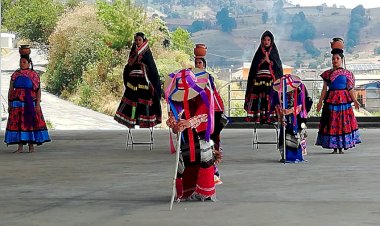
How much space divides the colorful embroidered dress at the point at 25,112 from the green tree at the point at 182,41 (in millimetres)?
17844

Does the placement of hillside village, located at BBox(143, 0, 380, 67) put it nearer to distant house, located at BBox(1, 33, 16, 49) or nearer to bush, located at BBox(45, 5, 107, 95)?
bush, located at BBox(45, 5, 107, 95)

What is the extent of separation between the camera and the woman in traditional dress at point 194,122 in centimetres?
913

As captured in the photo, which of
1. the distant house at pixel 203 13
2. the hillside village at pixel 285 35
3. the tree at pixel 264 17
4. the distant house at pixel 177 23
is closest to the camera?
the hillside village at pixel 285 35

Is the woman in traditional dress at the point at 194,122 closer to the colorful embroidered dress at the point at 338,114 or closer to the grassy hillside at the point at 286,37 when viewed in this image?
the colorful embroidered dress at the point at 338,114

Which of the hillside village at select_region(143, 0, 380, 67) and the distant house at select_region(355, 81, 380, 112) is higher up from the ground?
the hillside village at select_region(143, 0, 380, 67)

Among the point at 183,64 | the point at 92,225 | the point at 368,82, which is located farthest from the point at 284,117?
the point at 183,64

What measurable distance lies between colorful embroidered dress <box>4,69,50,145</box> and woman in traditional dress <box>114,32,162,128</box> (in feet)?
4.15

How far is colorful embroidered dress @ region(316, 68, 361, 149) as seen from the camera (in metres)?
14.3

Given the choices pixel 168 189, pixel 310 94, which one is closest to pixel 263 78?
pixel 168 189

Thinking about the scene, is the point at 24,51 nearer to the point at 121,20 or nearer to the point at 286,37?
the point at 286,37

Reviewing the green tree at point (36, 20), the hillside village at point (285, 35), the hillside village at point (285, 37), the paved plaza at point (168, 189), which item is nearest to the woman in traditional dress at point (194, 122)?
the paved plaza at point (168, 189)

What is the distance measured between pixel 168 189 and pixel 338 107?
476 cm

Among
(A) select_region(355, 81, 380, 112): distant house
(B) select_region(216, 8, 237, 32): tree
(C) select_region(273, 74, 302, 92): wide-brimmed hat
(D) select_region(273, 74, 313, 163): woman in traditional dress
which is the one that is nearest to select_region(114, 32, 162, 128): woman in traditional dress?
(D) select_region(273, 74, 313, 163): woman in traditional dress

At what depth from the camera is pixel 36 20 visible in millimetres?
35844
